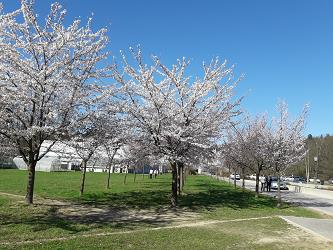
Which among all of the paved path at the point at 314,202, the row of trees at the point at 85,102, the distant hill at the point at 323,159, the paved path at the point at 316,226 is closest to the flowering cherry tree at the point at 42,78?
the row of trees at the point at 85,102

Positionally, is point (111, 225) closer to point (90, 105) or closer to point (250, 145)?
point (90, 105)

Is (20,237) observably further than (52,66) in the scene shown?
No

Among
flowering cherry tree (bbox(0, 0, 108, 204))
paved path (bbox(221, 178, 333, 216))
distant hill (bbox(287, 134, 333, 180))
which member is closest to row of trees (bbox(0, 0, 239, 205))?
flowering cherry tree (bbox(0, 0, 108, 204))

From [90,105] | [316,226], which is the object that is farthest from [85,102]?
[316,226]

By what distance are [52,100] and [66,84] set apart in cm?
86

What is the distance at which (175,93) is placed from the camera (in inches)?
741

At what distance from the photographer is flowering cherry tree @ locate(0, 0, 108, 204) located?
45.4 ft

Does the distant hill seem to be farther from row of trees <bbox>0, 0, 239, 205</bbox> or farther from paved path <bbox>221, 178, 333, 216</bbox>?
row of trees <bbox>0, 0, 239, 205</bbox>

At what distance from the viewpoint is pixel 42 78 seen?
14.0 metres

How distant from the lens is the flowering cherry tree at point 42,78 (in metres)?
13.8

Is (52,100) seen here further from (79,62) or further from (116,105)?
(116,105)

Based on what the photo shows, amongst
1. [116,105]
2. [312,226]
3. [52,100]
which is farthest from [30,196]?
[312,226]

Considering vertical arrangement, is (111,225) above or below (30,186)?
below

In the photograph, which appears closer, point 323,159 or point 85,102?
point 85,102
